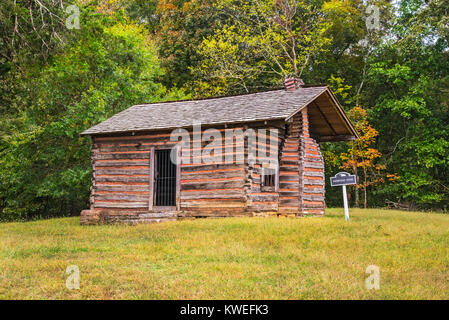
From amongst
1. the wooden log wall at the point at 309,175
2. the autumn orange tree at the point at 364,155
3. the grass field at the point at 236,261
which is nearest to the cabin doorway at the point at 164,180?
the grass field at the point at 236,261

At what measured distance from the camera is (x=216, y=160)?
54.2ft

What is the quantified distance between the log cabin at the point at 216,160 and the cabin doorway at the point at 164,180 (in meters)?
0.04

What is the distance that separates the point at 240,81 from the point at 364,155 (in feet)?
34.8

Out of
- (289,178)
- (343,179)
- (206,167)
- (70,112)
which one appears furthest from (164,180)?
(70,112)

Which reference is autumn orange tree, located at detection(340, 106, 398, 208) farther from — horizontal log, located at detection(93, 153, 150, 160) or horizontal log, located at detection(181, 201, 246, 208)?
horizontal log, located at detection(93, 153, 150, 160)

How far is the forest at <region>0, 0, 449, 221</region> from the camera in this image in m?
23.2

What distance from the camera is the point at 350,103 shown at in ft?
110

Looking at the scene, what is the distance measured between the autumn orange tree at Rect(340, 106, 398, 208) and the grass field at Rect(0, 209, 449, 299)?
1553 cm

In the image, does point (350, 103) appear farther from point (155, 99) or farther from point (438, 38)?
point (155, 99)

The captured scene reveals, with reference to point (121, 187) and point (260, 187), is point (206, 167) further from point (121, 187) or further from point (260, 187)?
point (121, 187)
